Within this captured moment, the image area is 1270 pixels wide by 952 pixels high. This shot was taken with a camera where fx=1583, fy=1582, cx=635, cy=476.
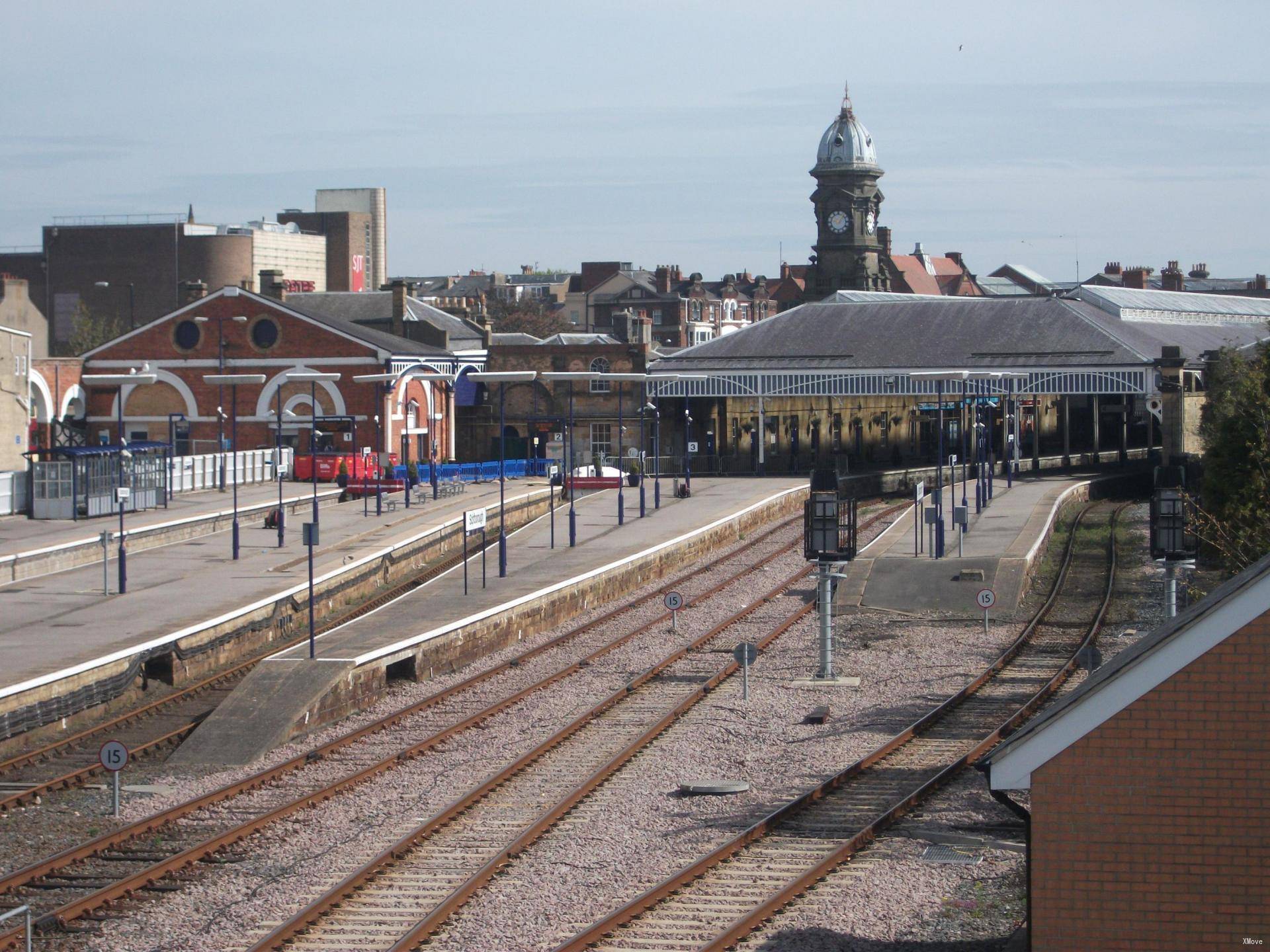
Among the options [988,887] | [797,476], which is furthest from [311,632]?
[797,476]

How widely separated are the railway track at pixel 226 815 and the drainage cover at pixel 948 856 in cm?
680

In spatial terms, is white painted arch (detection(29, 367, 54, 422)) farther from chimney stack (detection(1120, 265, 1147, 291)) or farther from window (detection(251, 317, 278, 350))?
chimney stack (detection(1120, 265, 1147, 291))

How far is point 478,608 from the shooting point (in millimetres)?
29781

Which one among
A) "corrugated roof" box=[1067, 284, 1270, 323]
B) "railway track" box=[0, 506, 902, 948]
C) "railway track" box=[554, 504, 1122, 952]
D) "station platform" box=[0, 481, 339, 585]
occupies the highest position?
"corrugated roof" box=[1067, 284, 1270, 323]

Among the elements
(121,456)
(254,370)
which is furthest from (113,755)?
(254,370)

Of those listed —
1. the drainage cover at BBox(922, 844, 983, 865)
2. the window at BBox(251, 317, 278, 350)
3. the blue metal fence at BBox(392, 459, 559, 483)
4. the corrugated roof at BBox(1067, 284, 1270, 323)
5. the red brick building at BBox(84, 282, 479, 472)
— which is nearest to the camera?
the drainage cover at BBox(922, 844, 983, 865)

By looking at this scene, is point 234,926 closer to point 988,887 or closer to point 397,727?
point 988,887

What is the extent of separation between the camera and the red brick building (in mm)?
61156

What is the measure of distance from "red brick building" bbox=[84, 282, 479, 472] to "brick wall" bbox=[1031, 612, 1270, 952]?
51998 millimetres

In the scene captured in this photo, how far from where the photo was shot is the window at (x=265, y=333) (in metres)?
62.1

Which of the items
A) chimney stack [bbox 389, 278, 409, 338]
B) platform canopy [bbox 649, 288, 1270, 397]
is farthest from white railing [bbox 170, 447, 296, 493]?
platform canopy [bbox 649, 288, 1270, 397]

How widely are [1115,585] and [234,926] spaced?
2680 centimetres

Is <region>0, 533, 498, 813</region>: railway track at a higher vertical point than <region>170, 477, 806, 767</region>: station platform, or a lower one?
lower

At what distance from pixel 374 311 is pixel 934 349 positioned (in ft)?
87.4
